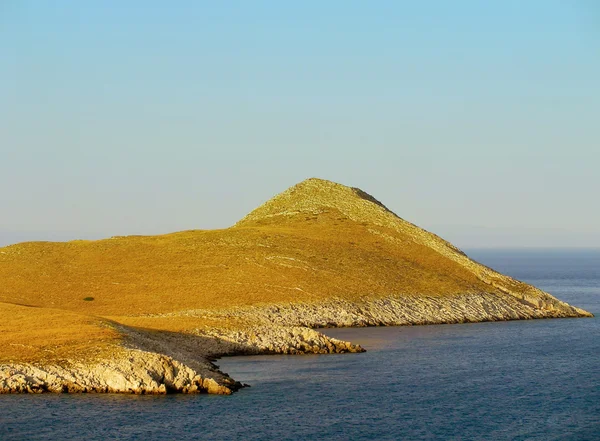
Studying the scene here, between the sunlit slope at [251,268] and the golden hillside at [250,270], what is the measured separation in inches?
5.3

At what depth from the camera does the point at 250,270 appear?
107062mm

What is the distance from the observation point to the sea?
156 feet

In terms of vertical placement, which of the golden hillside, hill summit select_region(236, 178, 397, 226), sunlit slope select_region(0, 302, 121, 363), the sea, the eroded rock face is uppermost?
hill summit select_region(236, 178, 397, 226)

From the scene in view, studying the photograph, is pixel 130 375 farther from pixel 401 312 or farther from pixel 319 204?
pixel 319 204

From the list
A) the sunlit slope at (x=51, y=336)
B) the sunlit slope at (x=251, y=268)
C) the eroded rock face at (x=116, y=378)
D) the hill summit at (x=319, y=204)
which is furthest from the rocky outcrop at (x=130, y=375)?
the hill summit at (x=319, y=204)

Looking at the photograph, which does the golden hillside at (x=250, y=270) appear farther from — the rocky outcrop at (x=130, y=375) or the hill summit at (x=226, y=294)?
the rocky outcrop at (x=130, y=375)

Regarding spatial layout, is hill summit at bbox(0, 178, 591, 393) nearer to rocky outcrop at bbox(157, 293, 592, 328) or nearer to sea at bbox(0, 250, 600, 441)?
rocky outcrop at bbox(157, 293, 592, 328)

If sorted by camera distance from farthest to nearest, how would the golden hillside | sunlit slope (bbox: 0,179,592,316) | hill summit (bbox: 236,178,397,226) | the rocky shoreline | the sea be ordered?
hill summit (bbox: 236,178,397,226) < sunlit slope (bbox: 0,179,592,316) < the golden hillside < the rocky shoreline < the sea

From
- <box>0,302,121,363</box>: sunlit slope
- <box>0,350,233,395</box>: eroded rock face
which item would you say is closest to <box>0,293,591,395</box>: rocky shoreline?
<box>0,350,233,395</box>: eroded rock face

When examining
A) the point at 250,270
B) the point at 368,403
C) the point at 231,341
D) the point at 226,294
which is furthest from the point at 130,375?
the point at 250,270

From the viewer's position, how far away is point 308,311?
308 ft

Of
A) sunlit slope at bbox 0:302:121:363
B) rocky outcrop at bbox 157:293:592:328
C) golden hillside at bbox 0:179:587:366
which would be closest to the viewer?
sunlit slope at bbox 0:302:121:363

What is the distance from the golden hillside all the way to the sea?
17313mm

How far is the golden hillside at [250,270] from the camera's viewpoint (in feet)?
316
